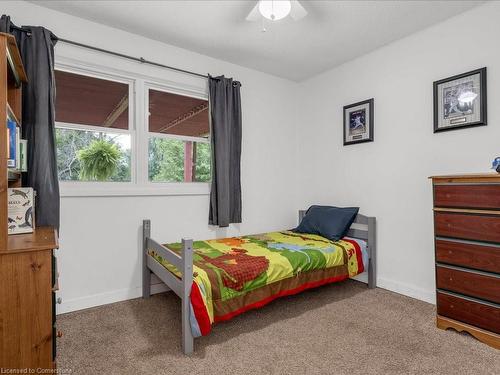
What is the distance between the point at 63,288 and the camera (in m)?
2.50

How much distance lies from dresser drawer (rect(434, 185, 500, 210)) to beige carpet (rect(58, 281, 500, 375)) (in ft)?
3.01

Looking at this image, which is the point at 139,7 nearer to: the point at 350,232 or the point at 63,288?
the point at 63,288

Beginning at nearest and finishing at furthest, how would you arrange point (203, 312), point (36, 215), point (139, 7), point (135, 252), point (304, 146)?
point (203, 312) → point (36, 215) → point (139, 7) → point (135, 252) → point (304, 146)

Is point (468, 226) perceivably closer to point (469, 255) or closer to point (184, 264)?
point (469, 255)

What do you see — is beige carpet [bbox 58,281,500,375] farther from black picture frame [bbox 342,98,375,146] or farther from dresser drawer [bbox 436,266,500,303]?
black picture frame [bbox 342,98,375,146]

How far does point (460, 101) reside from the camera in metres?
2.48

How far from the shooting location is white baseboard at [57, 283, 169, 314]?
2.50 metres

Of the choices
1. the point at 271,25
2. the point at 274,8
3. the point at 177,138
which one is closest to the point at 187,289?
the point at 177,138

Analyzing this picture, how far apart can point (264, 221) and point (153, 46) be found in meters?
2.28

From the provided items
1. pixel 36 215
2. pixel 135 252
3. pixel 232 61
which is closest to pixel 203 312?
pixel 135 252

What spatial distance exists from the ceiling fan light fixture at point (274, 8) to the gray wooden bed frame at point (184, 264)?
66.4 inches

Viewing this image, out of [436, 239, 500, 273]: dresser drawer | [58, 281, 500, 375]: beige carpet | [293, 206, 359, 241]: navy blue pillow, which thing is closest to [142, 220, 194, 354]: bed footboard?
[58, 281, 500, 375]: beige carpet

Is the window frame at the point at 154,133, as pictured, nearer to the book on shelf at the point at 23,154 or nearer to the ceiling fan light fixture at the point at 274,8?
the book on shelf at the point at 23,154

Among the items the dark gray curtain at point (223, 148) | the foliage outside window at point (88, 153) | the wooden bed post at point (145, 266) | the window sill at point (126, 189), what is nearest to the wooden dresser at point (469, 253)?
the dark gray curtain at point (223, 148)
